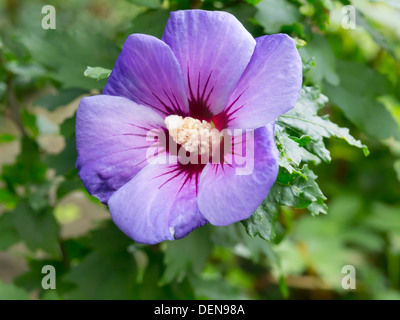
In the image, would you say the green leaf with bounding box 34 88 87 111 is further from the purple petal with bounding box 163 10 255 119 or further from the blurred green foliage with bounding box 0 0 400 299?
the purple petal with bounding box 163 10 255 119

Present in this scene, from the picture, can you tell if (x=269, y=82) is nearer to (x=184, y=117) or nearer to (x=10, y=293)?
(x=184, y=117)

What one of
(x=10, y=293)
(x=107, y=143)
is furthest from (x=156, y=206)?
(x=10, y=293)

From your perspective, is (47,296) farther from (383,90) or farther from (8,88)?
(383,90)

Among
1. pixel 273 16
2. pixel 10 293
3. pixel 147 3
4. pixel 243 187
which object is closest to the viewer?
pixel 243 187

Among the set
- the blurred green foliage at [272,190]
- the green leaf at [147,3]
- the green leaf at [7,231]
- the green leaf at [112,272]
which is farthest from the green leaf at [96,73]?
the green leaf at [7,231]

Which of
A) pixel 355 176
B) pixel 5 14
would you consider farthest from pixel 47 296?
pixel 5 14

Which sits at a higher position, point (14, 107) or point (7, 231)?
point (14, 107)
